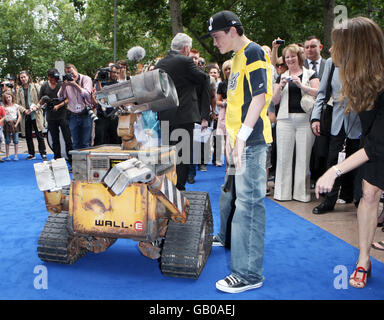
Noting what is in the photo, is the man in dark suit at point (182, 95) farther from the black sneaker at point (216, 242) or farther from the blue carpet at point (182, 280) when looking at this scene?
the black sneaker at point (216, 242)

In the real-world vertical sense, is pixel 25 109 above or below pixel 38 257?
above

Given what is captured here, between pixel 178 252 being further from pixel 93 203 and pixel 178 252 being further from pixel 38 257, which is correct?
pixel 38 257

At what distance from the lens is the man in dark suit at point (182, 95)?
196 inches

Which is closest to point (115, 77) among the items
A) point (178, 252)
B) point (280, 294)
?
point (178, 252)

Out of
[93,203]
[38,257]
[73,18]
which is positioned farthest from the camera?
[73,18]

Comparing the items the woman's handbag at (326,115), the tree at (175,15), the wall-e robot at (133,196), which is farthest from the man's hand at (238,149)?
the tree at (175,15)

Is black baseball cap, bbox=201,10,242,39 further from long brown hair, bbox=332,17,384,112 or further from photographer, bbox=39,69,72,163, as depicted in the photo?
photographer, bbox=39,69,72,163

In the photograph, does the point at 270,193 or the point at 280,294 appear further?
→ the point at 270,193

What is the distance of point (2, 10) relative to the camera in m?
37.7

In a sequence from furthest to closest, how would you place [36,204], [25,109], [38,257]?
[25,109]
[36,204]
[38,257]

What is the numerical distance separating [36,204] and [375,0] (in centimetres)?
2195

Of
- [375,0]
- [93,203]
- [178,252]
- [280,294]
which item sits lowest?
[280,294]

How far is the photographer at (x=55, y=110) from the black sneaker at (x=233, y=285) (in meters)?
5.86

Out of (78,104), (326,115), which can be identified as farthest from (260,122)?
(78,104)
